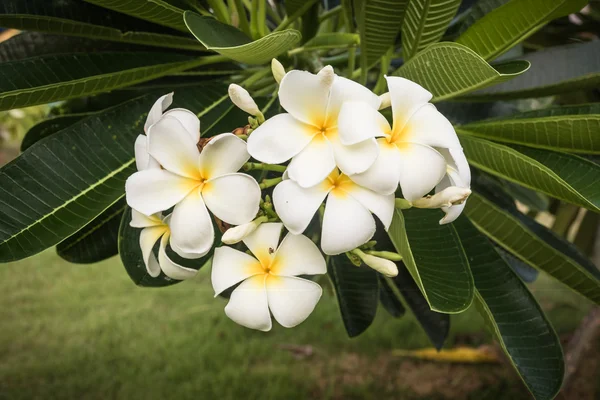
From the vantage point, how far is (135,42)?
69 centimetres

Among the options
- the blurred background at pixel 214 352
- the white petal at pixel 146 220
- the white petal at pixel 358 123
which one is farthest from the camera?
the blurred background at pixel 214 352

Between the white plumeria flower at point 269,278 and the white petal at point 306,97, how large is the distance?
0.09 meters

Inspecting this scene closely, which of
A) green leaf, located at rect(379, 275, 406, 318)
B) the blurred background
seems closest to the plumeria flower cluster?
green leaf, located at rect(379, 275, 406, 318)

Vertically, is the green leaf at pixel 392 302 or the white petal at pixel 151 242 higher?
the white petal at pixel 151 242

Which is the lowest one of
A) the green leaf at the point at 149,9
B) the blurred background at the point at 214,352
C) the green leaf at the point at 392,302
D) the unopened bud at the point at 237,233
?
the blurred background at the point at 214,352

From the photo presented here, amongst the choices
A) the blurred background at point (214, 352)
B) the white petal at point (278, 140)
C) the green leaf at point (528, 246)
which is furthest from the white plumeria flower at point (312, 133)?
the blurred background at point (214, 352)

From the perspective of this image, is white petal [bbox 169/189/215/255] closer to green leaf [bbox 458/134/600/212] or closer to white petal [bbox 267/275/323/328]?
white petal [bbox 267/275/323/328]

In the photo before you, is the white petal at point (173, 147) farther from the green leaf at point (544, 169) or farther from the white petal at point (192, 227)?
the green leaf at point (544, 169)

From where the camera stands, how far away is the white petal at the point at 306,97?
402mm

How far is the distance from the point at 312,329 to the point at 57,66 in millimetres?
1584

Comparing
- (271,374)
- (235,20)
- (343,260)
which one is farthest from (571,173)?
Answer: (271,374)

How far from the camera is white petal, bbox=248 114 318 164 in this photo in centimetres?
40

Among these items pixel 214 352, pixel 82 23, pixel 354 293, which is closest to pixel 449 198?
pixel 354 293

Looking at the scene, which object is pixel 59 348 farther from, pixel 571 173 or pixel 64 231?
pixel 571 173
